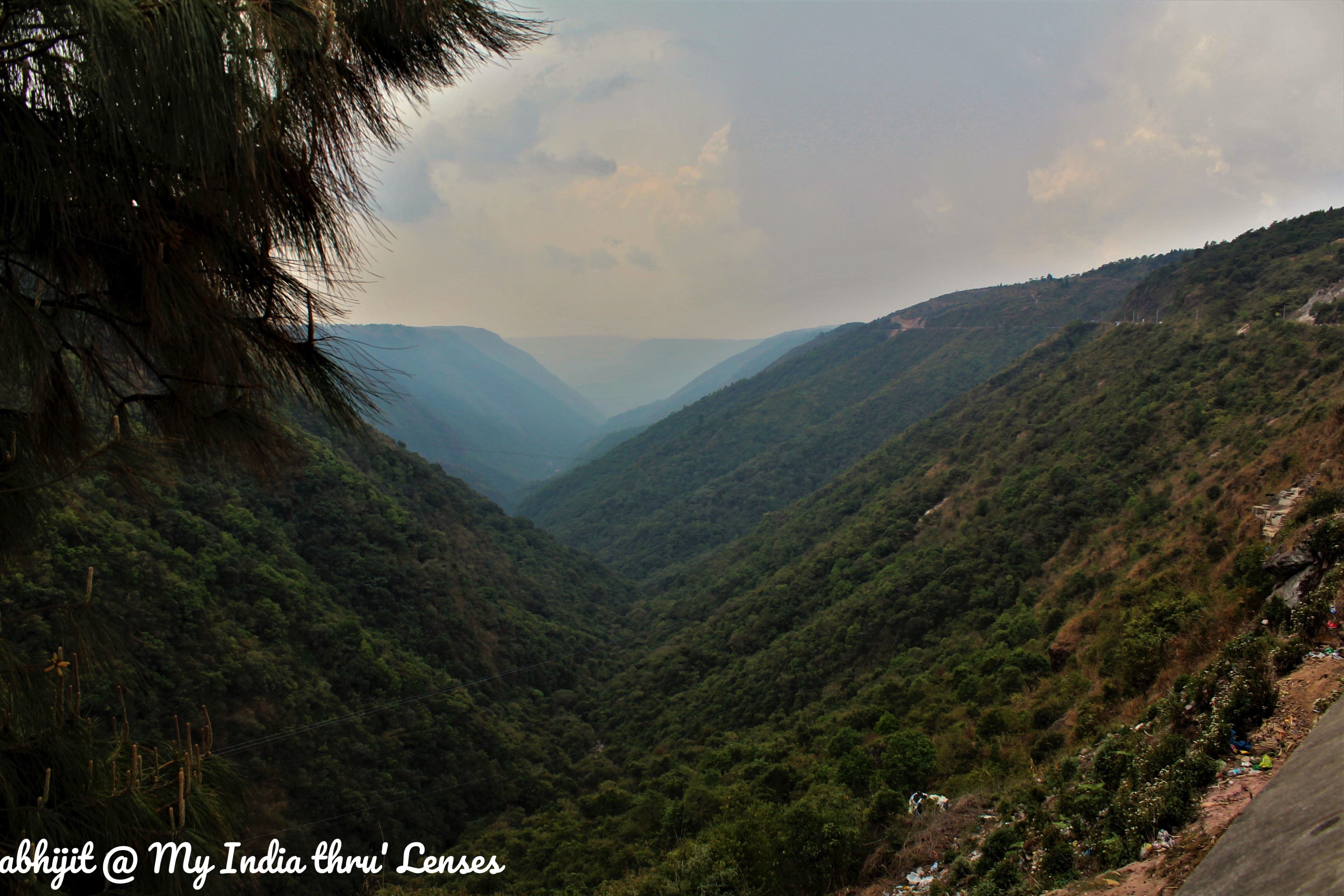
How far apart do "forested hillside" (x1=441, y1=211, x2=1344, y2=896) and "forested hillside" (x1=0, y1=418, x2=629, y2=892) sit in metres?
3.10

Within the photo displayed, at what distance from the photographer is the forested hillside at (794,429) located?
7062 cm

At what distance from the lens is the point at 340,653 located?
2233cm

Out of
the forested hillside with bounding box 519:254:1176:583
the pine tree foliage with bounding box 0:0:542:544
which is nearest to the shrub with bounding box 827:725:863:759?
the pine tree foliage with bounding box 0:0:542:544

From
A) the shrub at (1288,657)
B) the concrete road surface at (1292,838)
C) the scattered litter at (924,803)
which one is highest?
the concrete road surface at (1292,838)

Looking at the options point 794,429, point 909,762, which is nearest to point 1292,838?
point 909,762

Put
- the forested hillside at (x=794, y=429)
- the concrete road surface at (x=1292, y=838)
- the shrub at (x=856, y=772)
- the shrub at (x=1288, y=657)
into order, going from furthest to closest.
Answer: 1. the forested hillside at (x=794, y=429)
2. the shrub at (x=856, y=772)
3. the shrub at (x=1288, y=657)
4. the concrete road surface at (x=1292, y=838)

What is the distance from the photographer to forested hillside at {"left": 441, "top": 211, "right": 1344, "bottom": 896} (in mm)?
6449

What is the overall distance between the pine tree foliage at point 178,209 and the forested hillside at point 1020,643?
258 inches

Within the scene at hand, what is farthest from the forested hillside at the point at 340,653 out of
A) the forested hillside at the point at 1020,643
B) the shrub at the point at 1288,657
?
the shrub at the point at 1288,657

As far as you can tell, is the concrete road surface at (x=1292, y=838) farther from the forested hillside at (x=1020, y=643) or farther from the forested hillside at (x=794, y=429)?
the forested hillside at (x=794, y=429)

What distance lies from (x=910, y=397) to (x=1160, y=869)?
76.0m

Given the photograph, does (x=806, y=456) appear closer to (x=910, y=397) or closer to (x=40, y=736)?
(x=910, y=397)

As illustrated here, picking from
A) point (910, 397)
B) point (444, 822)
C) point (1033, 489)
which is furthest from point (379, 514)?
point (910, 397)

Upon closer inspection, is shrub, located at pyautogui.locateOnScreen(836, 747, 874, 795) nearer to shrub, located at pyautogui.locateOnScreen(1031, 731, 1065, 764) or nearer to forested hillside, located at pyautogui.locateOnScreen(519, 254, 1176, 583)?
shrub, located at pyautogui.locateOnScreen(1031, 731, 1065, 764)
